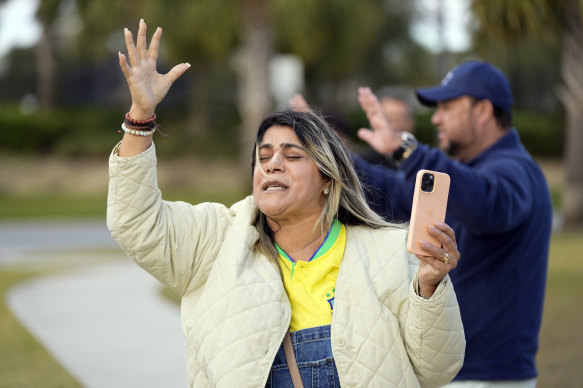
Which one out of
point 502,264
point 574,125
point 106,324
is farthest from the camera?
point 574,125

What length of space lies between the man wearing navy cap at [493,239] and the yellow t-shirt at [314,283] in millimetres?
552

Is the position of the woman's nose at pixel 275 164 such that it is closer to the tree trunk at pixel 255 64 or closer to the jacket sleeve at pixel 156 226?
the jacket sleeve at pixel 156 226

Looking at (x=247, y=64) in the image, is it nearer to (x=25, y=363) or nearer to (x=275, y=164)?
(x=25, y=363)

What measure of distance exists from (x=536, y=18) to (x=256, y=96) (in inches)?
300

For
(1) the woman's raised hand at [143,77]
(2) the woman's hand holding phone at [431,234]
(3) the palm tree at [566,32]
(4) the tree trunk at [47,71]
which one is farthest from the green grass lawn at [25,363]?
(4) the tree trunk at [47,71]

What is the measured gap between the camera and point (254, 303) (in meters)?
2.50

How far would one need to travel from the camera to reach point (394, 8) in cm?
3406

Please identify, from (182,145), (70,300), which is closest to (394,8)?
(182,145)

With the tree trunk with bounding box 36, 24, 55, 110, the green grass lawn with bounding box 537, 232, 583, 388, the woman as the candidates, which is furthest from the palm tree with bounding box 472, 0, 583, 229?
the tree trunk with bounding box 36, 24, 55, 110

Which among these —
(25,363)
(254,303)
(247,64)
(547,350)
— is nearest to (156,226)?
(254,303)

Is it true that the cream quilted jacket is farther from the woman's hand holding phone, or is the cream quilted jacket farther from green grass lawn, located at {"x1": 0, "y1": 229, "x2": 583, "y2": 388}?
green grass lawn, located at {"x1": 0, "y1": 229, "x2": 583, "y2": 388}

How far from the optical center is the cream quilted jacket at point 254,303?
2467mm

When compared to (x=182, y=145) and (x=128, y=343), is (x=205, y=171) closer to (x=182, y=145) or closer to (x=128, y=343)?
(x=182, y=145)

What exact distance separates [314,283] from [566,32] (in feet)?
44.5
